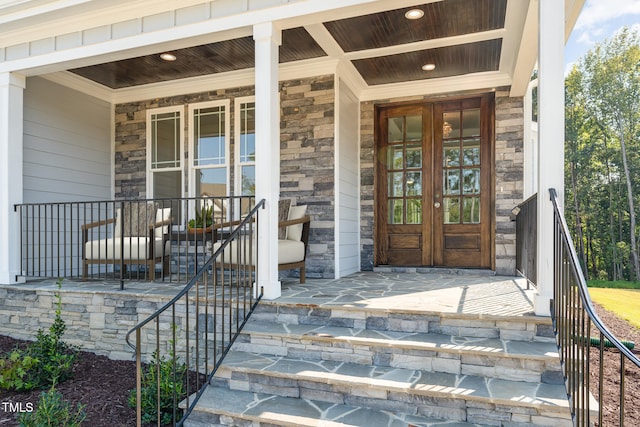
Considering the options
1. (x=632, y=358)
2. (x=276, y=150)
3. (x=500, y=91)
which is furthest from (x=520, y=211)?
(x=632, y=358)

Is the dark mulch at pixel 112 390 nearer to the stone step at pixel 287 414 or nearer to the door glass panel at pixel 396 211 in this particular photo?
the stone step at pixel 287 414

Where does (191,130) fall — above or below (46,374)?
above

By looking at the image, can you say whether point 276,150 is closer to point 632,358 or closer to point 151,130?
point 632,358

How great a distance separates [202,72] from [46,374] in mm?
3928

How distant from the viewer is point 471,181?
18.2 feet

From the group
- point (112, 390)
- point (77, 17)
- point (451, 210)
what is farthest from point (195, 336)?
point (451, 210)

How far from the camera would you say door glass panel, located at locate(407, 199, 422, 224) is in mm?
5723

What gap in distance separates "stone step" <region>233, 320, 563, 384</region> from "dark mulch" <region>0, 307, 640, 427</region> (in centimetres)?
56

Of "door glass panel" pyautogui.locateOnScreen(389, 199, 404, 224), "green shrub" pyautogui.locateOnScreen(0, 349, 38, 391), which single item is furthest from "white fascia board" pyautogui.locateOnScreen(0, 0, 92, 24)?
"door glass panel" pyautogui.locateOnScreen(389, 199, 404, 224)

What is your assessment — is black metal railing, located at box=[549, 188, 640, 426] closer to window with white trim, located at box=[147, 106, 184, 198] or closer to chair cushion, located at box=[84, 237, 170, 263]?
chair cushion, located at box=[84, 237, 170, 263]

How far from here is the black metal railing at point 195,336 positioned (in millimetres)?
2596

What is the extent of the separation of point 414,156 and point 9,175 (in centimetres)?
506

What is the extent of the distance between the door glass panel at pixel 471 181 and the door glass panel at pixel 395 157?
2.94ft

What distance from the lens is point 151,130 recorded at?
607 cm
